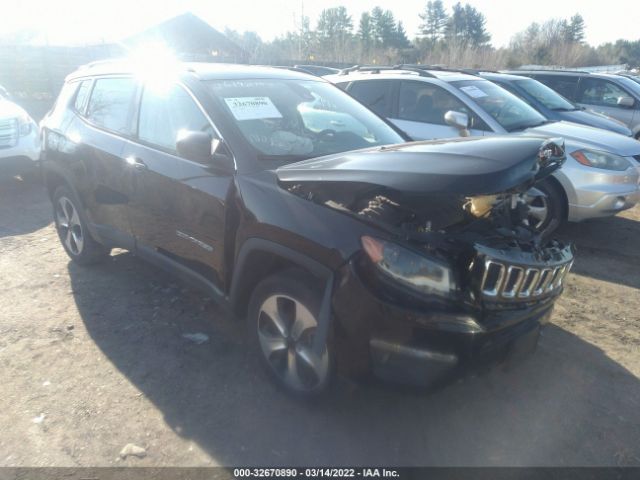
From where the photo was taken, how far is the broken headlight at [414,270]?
7.32 feet

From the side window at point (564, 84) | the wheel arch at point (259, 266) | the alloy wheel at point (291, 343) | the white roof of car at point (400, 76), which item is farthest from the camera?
the side window at point (564, 84)

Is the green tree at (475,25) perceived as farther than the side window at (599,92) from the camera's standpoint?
Yes

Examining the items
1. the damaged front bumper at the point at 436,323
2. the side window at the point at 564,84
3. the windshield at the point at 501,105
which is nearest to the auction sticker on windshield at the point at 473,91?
the windshield at the point at 501,105

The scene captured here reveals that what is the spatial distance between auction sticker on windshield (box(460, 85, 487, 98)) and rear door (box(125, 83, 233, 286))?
156 inches

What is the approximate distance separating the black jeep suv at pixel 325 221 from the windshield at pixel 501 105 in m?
2.67

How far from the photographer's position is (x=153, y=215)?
3566 millimetres

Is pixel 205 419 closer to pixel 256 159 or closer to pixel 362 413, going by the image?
pixel 362 413

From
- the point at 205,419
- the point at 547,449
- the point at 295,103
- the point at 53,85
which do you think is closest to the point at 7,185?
the point at 295,103

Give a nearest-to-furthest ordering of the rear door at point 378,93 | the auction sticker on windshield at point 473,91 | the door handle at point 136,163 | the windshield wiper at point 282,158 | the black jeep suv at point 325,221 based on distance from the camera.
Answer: the black jeep suv at point 325,221 < the windshield wiper at point 282,158 < the door handle at point 136,163 < the auction sticker on windshield at point 473,91 < the rear door at point 378,93

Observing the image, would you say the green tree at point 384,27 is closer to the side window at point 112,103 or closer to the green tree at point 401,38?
the green tree at point 401,38

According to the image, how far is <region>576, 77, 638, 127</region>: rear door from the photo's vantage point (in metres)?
9.63

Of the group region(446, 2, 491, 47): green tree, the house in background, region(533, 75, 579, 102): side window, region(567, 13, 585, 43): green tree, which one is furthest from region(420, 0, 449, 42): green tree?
region(533, 75, 579, 102): side window

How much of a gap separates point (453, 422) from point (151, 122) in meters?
2.83

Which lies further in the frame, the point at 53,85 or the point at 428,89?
the point at 53,85
